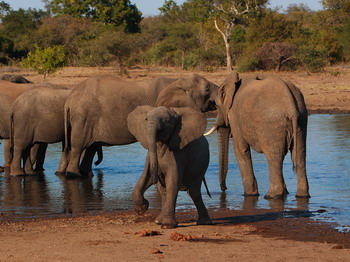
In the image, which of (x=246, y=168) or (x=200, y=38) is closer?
(x=246, y=168)

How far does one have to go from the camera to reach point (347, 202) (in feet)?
28.0

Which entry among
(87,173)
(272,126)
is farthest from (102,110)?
(272,126)

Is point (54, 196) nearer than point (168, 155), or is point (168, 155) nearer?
point (168, 155)

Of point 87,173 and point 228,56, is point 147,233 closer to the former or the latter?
point 87,173

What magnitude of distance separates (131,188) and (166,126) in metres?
3.55

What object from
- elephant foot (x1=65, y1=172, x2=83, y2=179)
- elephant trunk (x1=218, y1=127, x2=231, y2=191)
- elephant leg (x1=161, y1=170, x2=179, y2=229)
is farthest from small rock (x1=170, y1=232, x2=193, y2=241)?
elephant foot (x1=65, y1=172, x2=83, y2=179)

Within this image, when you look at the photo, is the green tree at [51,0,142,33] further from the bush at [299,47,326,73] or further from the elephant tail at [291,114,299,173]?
the elephant tail at [291,114,299,173]

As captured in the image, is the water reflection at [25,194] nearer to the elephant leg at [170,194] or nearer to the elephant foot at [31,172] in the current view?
the elephant foot at [31,172]

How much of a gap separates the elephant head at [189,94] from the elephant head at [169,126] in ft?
7.37

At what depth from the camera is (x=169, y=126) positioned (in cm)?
664

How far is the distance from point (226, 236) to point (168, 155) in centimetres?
85


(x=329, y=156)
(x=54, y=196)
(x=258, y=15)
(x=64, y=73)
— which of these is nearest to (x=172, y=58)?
(x=258, y=15)

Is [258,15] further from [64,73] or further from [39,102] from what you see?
[39,102]

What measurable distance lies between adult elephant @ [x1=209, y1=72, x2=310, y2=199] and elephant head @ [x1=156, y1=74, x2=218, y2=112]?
1.79ft
